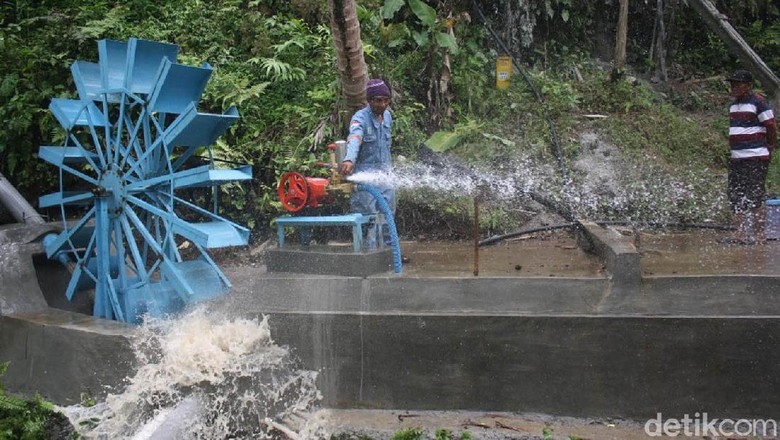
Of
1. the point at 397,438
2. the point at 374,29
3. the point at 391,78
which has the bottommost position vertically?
the point at 397,438

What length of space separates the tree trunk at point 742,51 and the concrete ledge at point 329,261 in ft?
20.9

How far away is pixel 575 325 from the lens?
203 inches

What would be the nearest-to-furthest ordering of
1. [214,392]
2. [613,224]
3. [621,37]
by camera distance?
1. [214,392]
2. [613,224]
3. [621,37]

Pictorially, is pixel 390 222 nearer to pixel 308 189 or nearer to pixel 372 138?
pixel 308 189

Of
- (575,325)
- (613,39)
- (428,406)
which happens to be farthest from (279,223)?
(613,39)

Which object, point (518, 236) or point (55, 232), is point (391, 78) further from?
point (55, 232)

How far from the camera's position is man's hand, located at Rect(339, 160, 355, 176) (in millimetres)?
6559

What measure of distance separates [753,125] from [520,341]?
3933mm

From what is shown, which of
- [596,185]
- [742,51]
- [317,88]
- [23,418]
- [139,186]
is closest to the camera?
[23,418]

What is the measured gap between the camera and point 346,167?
6.55 m

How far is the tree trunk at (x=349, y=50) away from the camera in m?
8.14

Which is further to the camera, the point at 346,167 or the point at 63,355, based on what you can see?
the point at 346,167

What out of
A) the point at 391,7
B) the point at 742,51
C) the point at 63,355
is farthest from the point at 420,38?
the point at 63,355

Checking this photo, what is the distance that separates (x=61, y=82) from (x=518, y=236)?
733 centimetres
